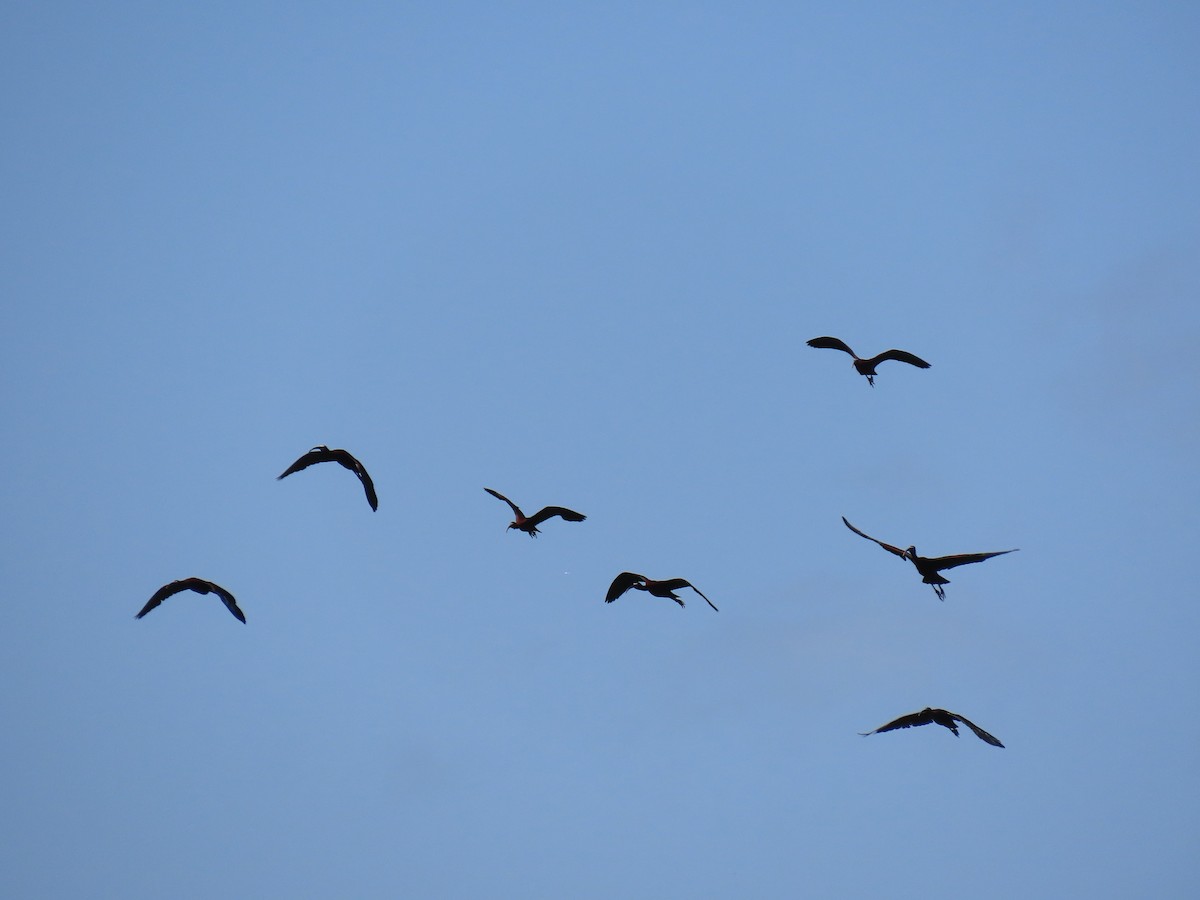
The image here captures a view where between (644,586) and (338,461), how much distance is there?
29.8 feet

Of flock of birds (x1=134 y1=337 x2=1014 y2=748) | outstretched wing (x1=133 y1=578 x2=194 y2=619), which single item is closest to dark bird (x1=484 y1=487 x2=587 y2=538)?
flock of birds (x1=134 y1=337 x2=1014 y2=748)

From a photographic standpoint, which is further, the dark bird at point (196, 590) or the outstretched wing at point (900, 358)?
the outstretched wing at point (900, 358)

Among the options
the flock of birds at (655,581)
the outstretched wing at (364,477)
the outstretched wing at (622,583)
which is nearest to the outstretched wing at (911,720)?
the flock of birds at (655,581)

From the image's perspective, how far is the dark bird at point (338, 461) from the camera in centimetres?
3403

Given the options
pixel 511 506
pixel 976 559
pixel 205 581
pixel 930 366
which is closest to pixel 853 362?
pixel 930 366

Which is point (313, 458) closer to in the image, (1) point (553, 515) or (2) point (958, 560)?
(1) point (553, 515)

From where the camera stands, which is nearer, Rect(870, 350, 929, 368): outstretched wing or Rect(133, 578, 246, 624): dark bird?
Rect(133, 578, 246, 624): dark bird

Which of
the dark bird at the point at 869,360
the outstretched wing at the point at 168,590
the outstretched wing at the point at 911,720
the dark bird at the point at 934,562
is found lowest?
the outstretched wing at the point at 168,590

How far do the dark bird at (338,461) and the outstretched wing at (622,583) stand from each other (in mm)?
7041

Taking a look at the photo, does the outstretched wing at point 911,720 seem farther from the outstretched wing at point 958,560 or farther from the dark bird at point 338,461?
the dark bird at point 338,461

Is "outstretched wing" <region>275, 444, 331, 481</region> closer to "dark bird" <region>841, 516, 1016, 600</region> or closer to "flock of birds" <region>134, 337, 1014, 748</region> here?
"flock of birds" <region>134, 337, 1014, 748</region>

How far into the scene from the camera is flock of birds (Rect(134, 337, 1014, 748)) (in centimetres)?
3172

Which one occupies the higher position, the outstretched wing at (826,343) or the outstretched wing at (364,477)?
the outstretched wing at (826,343)

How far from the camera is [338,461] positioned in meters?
35.1
